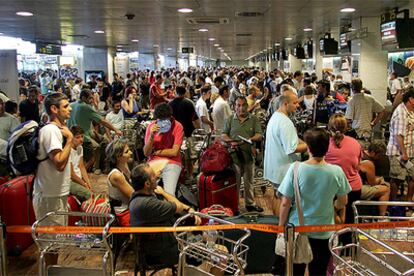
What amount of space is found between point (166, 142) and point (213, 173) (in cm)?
89

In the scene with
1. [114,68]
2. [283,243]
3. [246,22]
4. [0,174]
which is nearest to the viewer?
[283,243]

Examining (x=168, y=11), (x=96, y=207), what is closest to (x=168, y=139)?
(x=96, y=207)

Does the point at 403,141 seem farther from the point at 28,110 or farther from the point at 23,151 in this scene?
the point at 28,110

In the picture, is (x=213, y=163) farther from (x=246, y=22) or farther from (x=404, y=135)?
(x=246, y=22)

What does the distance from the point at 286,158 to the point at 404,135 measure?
7.22 feet

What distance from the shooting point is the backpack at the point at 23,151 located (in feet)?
14.3

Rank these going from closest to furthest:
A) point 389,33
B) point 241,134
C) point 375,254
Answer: point 375,254 < point 241,134 < point 389,33

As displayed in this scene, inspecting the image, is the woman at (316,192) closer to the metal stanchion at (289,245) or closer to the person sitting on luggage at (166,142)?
the metal stanchion at (289,245)

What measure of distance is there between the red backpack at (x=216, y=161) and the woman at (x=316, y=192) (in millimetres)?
2612

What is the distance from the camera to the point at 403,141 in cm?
644

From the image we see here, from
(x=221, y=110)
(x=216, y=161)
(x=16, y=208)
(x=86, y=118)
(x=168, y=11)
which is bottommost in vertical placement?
(x=16, y=208)

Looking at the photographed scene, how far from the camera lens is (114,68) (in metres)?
25.3

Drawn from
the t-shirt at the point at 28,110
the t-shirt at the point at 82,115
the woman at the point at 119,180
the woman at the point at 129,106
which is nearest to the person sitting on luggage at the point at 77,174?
the woman at the point at 119,180

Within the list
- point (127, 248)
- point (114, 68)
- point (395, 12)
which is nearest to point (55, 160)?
point (127, 248)
